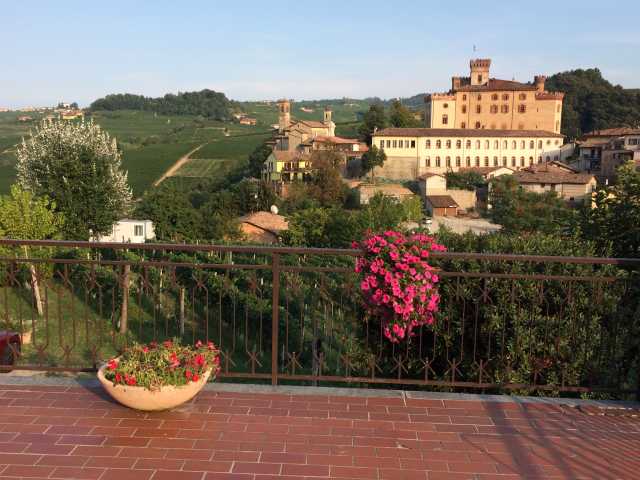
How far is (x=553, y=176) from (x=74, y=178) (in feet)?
168

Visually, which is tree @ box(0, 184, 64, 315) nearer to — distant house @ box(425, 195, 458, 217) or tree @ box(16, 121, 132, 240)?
tree @ box(16, 121, 132, 240)

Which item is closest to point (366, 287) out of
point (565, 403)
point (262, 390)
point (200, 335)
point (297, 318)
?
point (262, 390)

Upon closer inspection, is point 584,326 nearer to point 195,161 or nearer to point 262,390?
point 262,390

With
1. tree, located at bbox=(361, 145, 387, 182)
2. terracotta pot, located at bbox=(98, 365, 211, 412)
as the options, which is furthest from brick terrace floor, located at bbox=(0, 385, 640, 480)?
tree, located at bbox=(361, 145, 387, 182)

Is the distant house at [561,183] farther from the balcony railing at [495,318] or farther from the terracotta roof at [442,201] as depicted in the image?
the balcony railing at [495,318]

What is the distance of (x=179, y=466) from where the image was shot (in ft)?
11.2

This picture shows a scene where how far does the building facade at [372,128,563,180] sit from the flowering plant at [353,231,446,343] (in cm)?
7133

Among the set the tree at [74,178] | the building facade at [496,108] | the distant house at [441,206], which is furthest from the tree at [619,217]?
the building facade at [496,108]

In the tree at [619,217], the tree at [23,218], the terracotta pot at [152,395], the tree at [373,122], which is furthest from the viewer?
the tree at [373,122]

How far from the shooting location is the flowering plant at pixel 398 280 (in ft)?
13.9

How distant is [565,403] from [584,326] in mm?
1268

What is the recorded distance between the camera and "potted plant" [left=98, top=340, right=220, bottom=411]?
391cm

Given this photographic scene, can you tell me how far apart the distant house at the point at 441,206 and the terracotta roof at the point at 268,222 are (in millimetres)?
18565

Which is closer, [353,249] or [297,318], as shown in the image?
[353,249]
